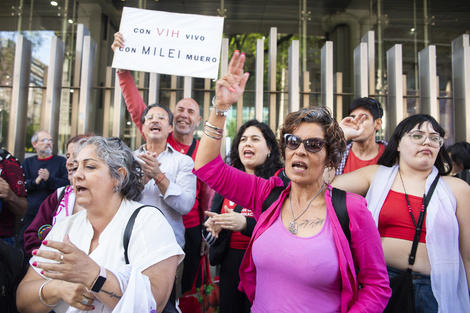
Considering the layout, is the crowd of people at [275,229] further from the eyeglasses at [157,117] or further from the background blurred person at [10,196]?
the background blurred person at [10,196]

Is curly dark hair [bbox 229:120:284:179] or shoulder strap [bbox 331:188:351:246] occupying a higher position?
curly dark hair [bbox 229:120:284:179]

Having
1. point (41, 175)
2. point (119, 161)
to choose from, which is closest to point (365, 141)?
point (119, 161)

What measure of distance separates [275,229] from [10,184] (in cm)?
256

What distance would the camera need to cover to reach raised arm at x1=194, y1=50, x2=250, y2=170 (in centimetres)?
170

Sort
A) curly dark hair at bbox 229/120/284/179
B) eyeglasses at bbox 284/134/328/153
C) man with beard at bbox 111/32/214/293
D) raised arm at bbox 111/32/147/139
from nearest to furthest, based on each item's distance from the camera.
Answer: eyeglasses at bbox 284/134/328/153 → curly dark hair at bbox 229/120/284/179 → man with beard at bbox 111/32/214/293 → raised arm at bbox 111/32/147/139

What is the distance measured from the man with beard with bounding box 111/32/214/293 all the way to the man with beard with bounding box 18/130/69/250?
1.23m

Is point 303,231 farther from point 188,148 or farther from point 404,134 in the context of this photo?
point 188,148

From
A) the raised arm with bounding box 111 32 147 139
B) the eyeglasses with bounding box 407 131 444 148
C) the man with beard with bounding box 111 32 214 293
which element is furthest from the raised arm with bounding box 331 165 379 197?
the raised arm with bounding box 111 32 147 139

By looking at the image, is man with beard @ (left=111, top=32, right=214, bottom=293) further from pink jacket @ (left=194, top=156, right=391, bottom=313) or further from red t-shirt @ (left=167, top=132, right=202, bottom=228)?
pink jacket @ (left=194, top=156, right=391, bottom=313)

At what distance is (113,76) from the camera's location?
598 centimetres

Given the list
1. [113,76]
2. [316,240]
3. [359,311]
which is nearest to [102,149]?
[316,240]

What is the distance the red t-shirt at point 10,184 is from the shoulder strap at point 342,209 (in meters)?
2.76

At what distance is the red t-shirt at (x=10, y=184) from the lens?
10.1 ft

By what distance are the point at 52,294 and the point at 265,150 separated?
1.78 m
